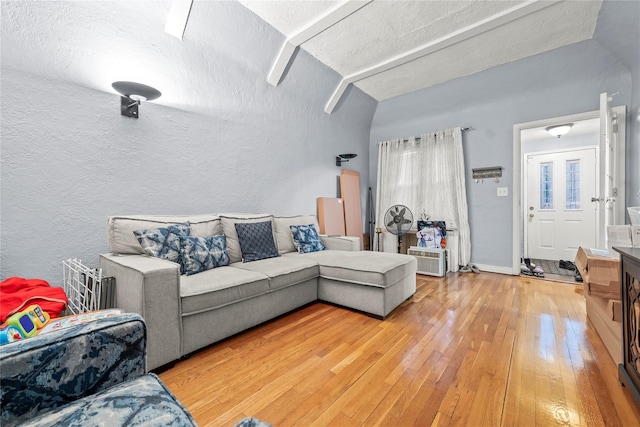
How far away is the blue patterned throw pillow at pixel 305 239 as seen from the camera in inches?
115

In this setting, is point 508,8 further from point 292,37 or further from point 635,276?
point 635,276

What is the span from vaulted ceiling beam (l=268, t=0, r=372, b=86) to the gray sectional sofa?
1813 millimetres

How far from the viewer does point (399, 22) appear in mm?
2732

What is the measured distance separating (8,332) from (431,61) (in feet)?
14.4

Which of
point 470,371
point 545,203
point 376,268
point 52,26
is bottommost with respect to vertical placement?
point 470,371

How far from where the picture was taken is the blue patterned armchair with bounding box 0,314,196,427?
603mm

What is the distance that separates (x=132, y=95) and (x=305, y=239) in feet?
6.59

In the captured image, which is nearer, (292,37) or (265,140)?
(292,37)

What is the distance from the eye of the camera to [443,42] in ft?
9.84

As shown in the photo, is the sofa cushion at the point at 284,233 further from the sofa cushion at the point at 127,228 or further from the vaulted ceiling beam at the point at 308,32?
the vaulted ceiling beam at the point at 308,32

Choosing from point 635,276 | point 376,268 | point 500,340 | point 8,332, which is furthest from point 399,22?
point 8,332

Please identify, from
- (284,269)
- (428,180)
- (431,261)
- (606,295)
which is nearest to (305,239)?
(284,269)

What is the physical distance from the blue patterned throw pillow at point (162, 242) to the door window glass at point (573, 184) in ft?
20.6

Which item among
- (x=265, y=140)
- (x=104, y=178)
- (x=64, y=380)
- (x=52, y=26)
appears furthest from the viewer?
(x=265, y=140)
